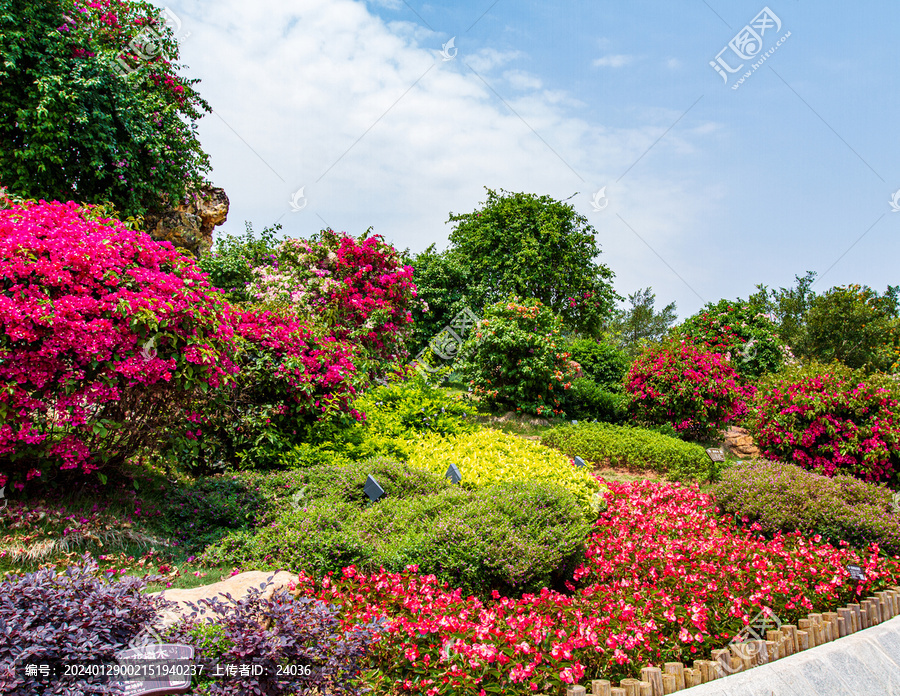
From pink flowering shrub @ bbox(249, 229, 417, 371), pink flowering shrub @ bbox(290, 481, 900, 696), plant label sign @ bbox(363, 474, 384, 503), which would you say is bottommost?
pink flowering shrub @ bbox(290, 481, 900, 696)

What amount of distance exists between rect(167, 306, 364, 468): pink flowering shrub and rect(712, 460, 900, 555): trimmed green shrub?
4.50 metres

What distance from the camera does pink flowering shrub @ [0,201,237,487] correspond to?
3932mm

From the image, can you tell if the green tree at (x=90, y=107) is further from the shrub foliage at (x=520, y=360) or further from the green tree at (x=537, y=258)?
the green tree at (x=537, y=258)

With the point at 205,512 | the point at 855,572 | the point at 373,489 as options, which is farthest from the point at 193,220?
the point at 855,572

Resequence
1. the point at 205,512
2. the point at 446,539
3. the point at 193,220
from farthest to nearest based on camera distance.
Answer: the point at 193,220 < the point at 205,512 < the point at 446,539

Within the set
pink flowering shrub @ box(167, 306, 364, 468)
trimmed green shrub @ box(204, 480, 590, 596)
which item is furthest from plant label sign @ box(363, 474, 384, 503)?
pink flowering shrub @ box(167, 306, 364, 468)

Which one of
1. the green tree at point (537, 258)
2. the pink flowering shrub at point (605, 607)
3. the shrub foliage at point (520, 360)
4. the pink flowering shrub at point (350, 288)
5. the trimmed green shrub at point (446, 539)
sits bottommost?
the pink flowering shrub at point (605, 607)

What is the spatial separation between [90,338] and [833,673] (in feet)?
17.8

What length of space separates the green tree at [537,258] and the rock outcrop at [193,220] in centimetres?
778

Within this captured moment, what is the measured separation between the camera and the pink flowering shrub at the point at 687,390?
996 centimetres

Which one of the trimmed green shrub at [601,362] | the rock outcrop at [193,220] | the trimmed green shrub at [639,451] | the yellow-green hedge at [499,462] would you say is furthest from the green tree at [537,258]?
the yellow-green hedge at [499,462]

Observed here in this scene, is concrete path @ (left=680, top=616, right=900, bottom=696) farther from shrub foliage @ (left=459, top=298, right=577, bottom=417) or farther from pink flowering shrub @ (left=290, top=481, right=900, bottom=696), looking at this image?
shrub foliage @ (left=459, top=298, right=577, bottom=417)

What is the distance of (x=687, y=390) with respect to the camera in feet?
32.6

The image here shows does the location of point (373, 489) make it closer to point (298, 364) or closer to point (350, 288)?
point (298, 364)
